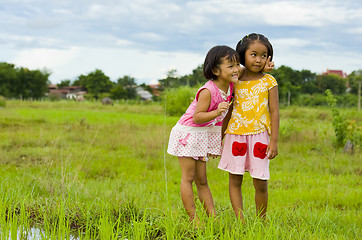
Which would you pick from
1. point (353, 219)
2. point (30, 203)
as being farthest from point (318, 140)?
point (30, 203)

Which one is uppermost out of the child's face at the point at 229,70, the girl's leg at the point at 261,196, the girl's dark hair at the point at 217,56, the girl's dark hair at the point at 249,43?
the girl's dark hair at the point at 249,43

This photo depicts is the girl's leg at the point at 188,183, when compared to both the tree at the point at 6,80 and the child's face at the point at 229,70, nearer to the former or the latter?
the child's face at the point at 229,70

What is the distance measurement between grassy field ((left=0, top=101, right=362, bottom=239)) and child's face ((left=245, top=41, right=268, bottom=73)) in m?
1.17

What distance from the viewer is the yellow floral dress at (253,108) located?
123 inches

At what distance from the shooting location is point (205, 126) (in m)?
3.07

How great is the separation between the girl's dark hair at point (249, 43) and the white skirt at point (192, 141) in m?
0.64

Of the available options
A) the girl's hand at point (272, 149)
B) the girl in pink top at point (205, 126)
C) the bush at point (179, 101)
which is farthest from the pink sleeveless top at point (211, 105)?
the bush at point (179, 101)

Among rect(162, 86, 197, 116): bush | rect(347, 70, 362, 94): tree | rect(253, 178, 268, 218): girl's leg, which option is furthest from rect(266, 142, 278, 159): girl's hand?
rect(347, 70, 362, 94): tree

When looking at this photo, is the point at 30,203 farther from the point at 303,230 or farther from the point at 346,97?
the point at 346,97

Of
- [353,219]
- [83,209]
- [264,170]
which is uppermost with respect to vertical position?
[264,170]

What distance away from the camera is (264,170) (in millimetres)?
3094

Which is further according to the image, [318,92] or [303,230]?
[318,92]

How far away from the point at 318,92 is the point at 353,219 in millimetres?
42424

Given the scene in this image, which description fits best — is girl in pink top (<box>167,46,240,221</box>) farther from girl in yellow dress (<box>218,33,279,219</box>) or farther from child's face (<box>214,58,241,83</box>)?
girl in yellow dress (<box>218,33,279,219</box>)
